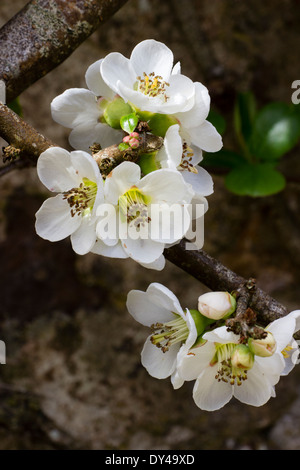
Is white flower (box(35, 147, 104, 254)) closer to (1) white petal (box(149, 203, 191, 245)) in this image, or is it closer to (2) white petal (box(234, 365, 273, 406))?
(1) white petal (box(149, 203, 191, 245))

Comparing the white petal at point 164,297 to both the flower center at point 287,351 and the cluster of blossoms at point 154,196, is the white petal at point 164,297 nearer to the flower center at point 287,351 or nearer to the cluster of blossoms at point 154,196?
the cluster of blossoms at point 154,196

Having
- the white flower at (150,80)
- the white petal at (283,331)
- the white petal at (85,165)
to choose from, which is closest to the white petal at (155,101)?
the white flower at (150,80)

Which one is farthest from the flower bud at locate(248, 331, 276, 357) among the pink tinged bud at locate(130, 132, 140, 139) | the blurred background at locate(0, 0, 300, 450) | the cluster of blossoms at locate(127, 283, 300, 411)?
the blurred background at locate(0, 0, 300, 450)

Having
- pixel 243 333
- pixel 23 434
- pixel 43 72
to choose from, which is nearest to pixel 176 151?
pixel 243 333

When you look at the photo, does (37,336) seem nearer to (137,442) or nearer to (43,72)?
(137,442)

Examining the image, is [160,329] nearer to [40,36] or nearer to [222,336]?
[222,336]

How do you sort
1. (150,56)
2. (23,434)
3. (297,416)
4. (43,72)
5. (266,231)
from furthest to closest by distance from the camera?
1. (266,231)
2. (297,416)
3. (23,434)
4. (43,72)
5. (150,56)
